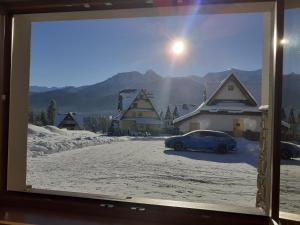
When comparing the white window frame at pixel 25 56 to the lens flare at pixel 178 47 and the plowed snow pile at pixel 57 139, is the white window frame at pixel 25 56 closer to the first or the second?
the plowed snow pile at pixel 57 139

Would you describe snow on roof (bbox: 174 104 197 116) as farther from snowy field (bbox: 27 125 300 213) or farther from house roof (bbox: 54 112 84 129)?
house roof (bbox: 54 112 84 129)

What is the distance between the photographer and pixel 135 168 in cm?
298

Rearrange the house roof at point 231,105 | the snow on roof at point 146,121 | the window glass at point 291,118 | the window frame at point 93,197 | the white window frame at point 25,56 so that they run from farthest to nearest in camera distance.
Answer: the snow on roof at point 146,121 → the house roof at point 231,105 → the white window frame at point 25,56 → the window glass at point 291,118 → the window frame at point 93,197

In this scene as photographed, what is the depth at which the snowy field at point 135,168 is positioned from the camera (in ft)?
8.71

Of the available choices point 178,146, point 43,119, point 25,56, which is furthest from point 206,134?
point 25,56

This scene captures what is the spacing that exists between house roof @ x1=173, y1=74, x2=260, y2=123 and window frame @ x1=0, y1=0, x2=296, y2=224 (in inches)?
34.2

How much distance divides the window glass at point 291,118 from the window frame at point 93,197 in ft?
0.57

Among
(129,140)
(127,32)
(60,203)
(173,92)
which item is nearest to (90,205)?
(60,203)

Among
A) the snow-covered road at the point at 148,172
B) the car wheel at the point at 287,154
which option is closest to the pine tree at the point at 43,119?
the snow-covered road at the point at 148,172

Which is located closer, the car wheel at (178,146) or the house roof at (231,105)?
the house roof at (231,105)

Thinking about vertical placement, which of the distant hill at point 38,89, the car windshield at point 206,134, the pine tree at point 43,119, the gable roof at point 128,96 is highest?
the distant hill at point 38,89

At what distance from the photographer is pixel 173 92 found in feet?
8.66

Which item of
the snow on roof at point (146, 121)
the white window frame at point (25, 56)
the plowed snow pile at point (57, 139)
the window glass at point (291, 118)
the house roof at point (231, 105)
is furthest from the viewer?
the plowed snow pile at point (57, 139)

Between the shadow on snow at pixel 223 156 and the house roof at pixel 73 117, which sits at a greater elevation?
the house roof at pixel 73 117
